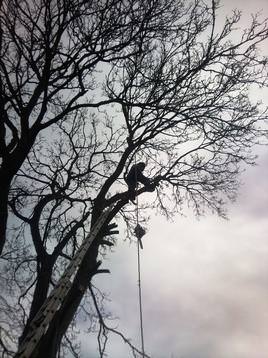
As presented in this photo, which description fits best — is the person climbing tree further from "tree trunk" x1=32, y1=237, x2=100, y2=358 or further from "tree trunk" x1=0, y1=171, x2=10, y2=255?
"tree trunk" x1=0, y1=171, x2=10, y2=255

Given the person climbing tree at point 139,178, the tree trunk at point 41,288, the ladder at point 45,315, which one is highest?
the person climbing tree at point 139,178

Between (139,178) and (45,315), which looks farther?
(139,178)

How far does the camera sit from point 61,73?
7.39 metres

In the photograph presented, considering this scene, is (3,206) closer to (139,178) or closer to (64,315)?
(64,315)

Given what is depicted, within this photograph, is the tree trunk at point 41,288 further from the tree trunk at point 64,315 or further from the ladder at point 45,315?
the ladder at point 45,315

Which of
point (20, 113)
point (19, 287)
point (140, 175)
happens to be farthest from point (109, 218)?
point (19, 287)

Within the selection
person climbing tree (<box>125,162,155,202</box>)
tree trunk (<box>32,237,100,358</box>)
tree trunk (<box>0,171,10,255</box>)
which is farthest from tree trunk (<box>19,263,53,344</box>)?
person climbing tree (<box>125,162,155,202</box>)

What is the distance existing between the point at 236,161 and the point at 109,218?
12.7ft

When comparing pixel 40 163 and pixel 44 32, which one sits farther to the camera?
pixel 40 163

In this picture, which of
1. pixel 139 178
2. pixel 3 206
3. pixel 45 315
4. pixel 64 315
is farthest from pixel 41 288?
pixel 45 315

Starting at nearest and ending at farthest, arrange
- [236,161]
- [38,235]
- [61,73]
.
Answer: [61,73], [38,235], [236,161]

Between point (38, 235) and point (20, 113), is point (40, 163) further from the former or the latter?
point (20, 113)

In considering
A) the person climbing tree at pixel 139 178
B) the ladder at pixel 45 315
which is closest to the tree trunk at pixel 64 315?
the ladder at pixel 45 315

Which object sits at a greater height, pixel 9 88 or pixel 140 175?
pixel 140 175
